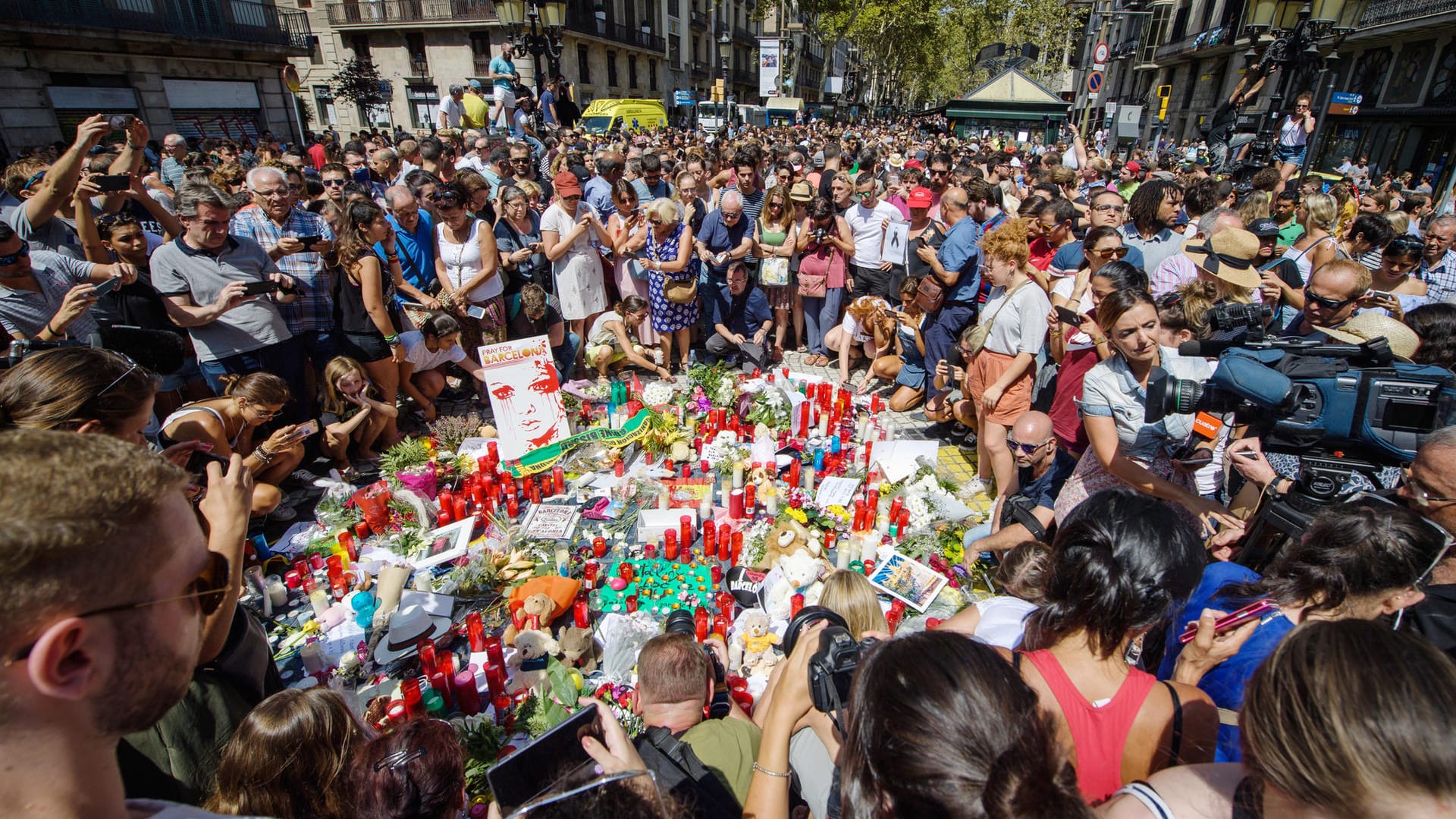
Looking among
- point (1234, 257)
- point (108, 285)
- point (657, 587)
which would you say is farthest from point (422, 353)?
point (1234, 257)

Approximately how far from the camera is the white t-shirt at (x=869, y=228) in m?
6.37

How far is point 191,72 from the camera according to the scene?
18.3 m

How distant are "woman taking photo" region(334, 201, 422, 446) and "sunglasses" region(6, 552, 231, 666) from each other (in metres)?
3.97

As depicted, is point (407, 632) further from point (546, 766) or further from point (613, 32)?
point (613, 32)

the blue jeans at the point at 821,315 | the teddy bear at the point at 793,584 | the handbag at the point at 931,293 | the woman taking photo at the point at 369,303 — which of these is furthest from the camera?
the blue jeans at the point at 821,315

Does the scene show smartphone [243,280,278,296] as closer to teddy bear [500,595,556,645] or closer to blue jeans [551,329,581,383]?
blue jeans [551,329,581,383]

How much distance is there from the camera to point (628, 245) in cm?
632

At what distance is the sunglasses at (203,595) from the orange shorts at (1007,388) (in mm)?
4149

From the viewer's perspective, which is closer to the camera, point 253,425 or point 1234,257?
point 1234,257

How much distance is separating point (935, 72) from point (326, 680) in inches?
2792

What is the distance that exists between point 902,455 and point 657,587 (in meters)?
2.16

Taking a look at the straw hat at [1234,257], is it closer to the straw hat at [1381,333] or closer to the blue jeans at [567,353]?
the straw hat at [1381,333]

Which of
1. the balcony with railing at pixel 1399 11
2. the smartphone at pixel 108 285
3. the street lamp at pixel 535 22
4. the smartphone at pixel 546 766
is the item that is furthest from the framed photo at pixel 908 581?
the balcony with railing at pixel 1399 11

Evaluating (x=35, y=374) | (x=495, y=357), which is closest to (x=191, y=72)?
(x=495, y=357)
